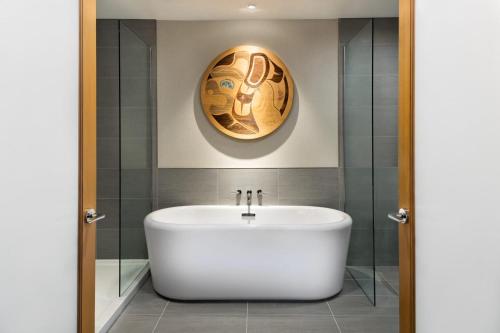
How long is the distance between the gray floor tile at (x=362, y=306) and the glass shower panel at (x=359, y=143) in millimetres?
81

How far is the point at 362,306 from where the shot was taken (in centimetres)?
298

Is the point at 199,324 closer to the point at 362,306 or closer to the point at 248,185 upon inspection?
the point at 362,306

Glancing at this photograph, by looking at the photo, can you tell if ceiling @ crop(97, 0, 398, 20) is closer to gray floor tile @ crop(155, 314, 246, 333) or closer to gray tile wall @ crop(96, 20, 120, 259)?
gray tile wall @ crop(96, 20, 120, 259)

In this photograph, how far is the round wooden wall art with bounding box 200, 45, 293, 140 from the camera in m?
3.85

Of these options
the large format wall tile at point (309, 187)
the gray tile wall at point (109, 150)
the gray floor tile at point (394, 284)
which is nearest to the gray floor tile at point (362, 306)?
the gray floor tile at point (394, 284)

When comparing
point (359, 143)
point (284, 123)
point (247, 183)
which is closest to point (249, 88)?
point (284, 123)
